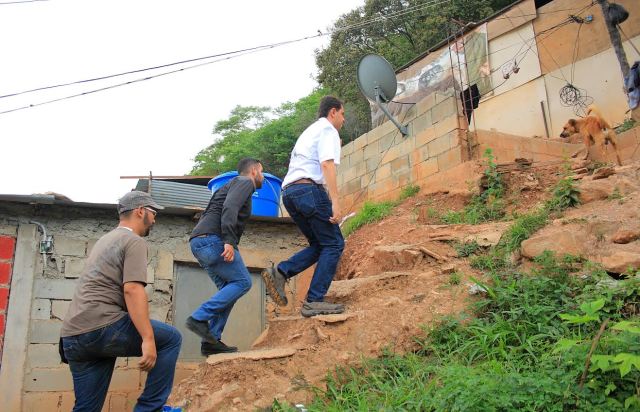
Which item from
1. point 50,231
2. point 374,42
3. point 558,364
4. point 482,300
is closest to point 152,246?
point 50,231

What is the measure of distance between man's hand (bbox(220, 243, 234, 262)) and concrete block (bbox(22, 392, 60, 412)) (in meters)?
3.09

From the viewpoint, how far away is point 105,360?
3.47m

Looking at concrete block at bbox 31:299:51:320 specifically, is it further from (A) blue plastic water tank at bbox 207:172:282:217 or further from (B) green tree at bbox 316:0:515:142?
(B) green tree at bbox 316:0:515:142

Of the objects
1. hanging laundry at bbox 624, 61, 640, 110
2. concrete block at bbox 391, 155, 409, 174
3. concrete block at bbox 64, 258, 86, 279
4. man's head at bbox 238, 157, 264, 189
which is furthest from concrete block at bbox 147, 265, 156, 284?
hanging laundry at bbox 624, 61, 640, 110

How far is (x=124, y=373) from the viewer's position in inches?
254

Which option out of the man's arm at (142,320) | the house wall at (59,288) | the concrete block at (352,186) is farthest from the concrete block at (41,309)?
the concrete block at (352,186)

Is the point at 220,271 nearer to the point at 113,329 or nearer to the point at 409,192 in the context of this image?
the point at 113,329

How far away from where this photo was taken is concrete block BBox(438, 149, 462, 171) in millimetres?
7539

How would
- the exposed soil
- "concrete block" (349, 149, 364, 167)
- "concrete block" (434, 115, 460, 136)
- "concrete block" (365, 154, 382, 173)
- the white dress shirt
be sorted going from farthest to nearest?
"concrete block" (349, 149, 364, 167) → "concrete block" (365, 154, 382, 173) → "concrete block" (434, 115, 460, 136) → the white dress shirt → the exposed soil

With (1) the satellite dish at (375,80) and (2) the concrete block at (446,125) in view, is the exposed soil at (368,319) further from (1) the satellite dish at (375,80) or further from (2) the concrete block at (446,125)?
(1) the satellite dish at (375,80)

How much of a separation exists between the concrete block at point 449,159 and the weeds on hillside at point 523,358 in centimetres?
301

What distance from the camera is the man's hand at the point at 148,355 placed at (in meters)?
3.33

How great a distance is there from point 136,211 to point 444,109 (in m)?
5.22

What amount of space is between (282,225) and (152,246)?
1.68 m
